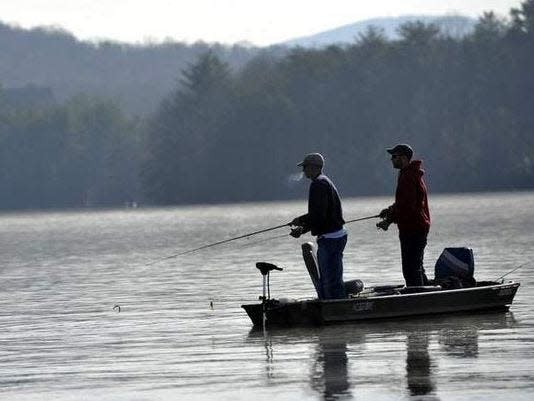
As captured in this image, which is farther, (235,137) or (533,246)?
(235,137)

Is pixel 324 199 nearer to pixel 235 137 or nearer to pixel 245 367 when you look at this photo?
pixel 245 367

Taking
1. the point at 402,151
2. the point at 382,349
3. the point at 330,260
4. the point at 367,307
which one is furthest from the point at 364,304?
the point at 382,349

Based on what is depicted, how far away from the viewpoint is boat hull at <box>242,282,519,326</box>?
67.4 feet

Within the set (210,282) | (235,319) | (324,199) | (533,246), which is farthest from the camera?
(533,246)

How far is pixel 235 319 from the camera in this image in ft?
75.4

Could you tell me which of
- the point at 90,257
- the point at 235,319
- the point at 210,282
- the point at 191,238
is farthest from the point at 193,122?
the point at 235,319

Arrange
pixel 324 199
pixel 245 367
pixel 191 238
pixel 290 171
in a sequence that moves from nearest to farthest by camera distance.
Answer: pixel 245 367
pixel 324 199
pixel 191 238
pixel 290 171

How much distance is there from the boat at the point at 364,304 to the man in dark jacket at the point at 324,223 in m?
0.23

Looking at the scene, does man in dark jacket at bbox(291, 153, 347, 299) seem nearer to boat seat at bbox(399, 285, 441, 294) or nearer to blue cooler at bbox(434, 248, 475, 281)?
boat seat at bbox(399, 285, 441, 294)

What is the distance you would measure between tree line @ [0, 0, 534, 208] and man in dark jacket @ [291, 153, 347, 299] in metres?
118

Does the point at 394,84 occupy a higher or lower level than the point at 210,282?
higher

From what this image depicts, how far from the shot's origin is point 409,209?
21172mm

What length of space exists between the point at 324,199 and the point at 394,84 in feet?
434

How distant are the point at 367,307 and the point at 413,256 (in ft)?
3.40
